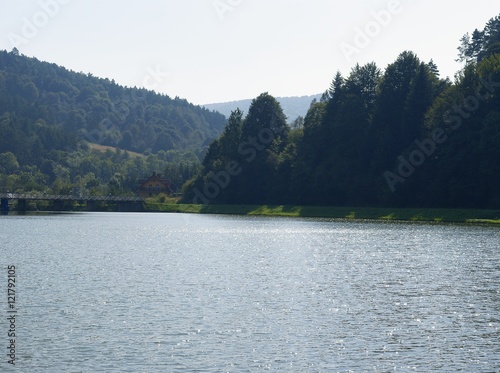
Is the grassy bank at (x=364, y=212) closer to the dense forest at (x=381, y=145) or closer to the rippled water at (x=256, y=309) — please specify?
the dense forest at (x=381, y=145)

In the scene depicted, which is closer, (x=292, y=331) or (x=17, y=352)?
(x=17, y=352)

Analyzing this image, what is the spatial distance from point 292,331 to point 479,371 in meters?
8.69

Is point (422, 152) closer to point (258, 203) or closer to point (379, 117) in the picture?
point (379, 117)

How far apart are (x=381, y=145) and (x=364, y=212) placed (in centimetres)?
1282

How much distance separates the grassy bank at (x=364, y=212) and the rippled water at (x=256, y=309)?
44866 millimetres

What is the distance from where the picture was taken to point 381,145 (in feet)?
454

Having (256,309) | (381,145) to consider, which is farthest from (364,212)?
(256,309)

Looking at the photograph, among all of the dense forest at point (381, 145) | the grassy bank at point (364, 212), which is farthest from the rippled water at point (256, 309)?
the dense forest at point (381, 145)

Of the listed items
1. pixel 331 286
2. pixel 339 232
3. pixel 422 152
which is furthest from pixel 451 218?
pixel 331 286

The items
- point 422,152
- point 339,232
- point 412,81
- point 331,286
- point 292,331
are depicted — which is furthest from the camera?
point 412,81

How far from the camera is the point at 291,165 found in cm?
16312

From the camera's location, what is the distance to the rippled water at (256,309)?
90.3 ft

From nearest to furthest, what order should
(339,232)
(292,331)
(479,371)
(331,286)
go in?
(479,371), (292,331), (331,286), (339,232)

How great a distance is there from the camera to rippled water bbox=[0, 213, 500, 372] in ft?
90.3
